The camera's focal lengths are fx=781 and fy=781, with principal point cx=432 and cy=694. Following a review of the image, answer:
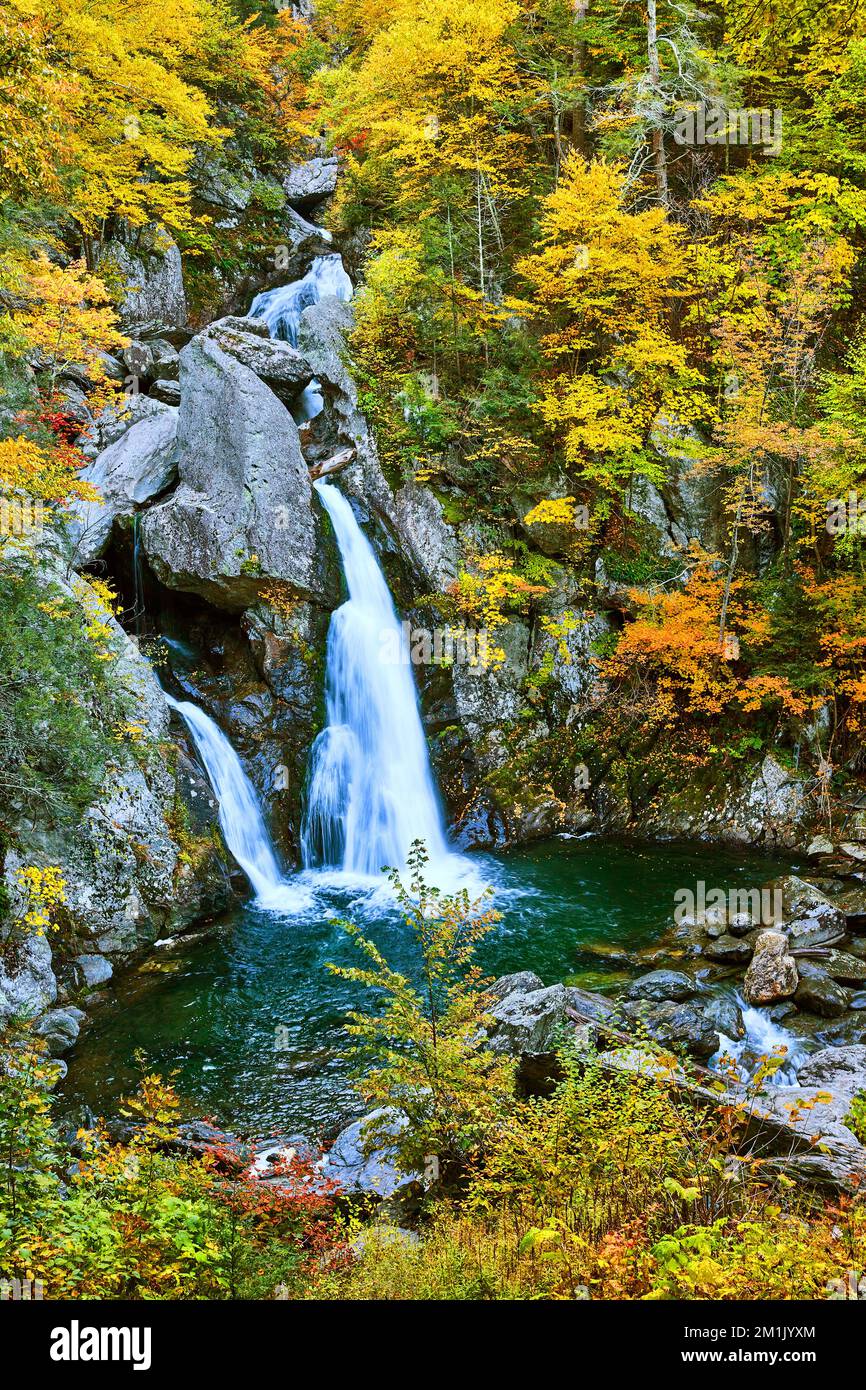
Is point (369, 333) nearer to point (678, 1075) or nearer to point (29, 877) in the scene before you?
point (29, 877)

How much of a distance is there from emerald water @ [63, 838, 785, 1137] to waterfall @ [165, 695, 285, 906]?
60cm

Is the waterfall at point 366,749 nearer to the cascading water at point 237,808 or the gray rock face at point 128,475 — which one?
the cascading water at point 237,808

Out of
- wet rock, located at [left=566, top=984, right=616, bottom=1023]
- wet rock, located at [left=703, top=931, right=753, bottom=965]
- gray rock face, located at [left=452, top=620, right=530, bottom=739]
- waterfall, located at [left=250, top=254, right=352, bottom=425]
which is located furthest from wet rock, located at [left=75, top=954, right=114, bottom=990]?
waterfall, located at [left=250, top=254, right=352, bottom=425]

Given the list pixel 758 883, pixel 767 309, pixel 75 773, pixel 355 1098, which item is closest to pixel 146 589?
pixel 75 773

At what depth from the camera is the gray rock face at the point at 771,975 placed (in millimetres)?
9359

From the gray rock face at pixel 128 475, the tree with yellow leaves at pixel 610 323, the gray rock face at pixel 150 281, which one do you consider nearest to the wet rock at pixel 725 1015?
the tree with yellow leaves at pixel 610 323

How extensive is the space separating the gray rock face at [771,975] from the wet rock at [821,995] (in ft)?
0.37

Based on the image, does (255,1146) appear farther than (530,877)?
No

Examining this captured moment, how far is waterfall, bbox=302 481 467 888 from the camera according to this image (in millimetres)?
14484

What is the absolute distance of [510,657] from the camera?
52.7ft

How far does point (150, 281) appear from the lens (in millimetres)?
18031

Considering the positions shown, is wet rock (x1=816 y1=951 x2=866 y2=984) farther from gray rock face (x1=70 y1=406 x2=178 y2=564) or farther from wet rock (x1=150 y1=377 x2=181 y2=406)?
wet rock (x1=150 y1=377 x2=181 y2=406)

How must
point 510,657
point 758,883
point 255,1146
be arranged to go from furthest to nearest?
1. point 510,657
2. point 758,883
3. point 255,1146

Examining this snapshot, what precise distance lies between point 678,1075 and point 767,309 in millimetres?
14549
